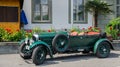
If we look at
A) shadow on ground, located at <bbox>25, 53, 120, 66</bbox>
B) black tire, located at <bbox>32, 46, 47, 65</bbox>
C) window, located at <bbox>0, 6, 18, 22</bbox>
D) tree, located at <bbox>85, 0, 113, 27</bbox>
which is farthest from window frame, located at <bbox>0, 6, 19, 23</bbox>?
black tire, located at <bbox>32, 46, 47, 65</bbox>

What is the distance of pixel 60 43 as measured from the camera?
12.0m

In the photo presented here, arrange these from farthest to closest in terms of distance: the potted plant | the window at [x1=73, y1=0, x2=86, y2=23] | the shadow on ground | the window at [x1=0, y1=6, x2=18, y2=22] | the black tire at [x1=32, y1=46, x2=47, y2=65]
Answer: the window at [x1=73, y1=0, x2=86, y2=23]
the window at [x1=0, y1=6, x2=18, y2=22]
the potted plant
the shadow on ground
the black tire at [x1=32, y1=46, x2=47, y2=65]

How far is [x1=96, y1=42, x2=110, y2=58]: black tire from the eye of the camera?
12.8 m

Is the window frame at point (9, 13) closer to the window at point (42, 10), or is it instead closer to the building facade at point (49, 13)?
the building facade at point (49, 13)

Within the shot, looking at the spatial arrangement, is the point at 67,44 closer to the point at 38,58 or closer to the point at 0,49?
the point at 38,58

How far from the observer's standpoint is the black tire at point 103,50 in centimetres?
1284

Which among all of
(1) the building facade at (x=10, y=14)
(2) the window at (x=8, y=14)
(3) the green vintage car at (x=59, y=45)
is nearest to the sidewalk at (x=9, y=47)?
(3) the green vintage car at (x=59, y=45)

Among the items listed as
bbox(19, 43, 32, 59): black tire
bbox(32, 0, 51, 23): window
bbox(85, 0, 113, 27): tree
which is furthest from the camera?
bbox(32, 0, 51, 23): window

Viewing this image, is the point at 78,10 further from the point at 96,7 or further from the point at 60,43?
the point at 60,43

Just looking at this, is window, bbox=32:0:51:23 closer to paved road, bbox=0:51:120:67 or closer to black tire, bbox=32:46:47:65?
paved road, bbox=0:51:120:67

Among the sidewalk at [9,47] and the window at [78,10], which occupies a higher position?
the window at [78,10]

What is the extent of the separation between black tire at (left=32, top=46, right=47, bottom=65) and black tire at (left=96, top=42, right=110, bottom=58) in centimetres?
241

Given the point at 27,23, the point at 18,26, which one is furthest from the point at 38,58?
the point at 27,23

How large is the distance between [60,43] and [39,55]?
1071 mm
